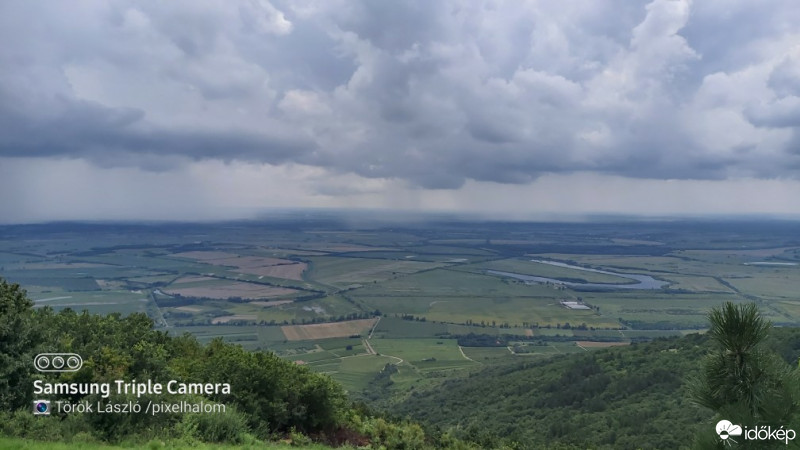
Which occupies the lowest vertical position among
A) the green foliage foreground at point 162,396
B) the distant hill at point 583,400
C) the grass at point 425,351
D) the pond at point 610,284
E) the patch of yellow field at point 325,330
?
the grass at point 425,351

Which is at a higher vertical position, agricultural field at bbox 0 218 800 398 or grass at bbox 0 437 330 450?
grass at bbox 0 437 330 450

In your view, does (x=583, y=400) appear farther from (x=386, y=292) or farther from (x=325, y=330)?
(x=386, y=292)

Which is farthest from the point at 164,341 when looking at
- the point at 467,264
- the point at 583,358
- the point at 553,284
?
the point at 467,264

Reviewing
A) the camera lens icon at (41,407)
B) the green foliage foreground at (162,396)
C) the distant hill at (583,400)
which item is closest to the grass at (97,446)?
the green foliage foreground at (162,396)

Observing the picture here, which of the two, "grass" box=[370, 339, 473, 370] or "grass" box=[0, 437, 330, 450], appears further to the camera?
"grass" box=[370, 339, 473, 370]

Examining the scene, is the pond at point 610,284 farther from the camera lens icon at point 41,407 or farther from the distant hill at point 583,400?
the camera lens icon at point 41,407

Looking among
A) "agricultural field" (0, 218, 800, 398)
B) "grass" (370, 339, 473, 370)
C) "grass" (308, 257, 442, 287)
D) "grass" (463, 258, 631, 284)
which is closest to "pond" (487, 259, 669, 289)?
"agricultural field" (0, 218, 800, 398)

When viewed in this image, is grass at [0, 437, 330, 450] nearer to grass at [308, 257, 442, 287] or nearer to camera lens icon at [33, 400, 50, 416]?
camera lens icon at [33, 400, 50, 416]
